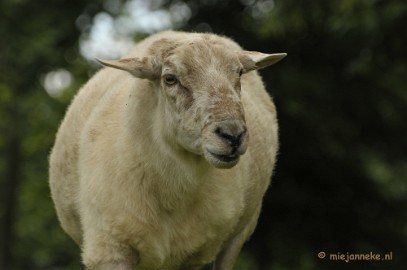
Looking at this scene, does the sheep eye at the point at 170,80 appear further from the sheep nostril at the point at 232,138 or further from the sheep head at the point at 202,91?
the sheep nostril at the point at 232,138

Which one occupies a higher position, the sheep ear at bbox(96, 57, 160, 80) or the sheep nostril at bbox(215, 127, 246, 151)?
the sheep ear at bbox(96, 57, 160, 80)

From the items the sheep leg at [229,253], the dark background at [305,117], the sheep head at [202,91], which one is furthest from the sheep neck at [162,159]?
the dark background at [305,117]

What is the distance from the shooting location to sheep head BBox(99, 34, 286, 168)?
7340mm

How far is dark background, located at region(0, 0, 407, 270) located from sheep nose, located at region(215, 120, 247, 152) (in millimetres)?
10058

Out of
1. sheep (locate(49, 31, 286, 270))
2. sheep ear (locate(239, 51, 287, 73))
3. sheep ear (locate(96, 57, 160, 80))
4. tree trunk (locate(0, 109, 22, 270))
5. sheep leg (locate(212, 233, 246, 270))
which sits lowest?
tree trunk (locate(0, 109, 22, 270))

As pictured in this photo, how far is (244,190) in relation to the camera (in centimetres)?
882

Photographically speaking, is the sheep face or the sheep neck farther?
the sheep neck

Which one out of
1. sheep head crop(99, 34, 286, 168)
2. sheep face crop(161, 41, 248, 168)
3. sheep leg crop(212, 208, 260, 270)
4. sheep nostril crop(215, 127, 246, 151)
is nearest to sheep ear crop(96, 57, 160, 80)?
sheep head crop(99, 34, 286, 168)

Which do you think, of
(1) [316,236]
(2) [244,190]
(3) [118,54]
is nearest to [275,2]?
(1) [316,236]

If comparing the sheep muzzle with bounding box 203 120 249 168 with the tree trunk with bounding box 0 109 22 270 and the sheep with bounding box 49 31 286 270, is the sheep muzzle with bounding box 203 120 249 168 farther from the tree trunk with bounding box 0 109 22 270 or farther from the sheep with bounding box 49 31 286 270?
the tree trunk with bounding box 0 109 22 270

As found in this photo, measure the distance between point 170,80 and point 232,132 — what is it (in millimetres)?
744

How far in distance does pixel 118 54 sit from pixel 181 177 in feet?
44.3

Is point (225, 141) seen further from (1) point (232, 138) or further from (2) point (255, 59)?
(2) point (255, 59)

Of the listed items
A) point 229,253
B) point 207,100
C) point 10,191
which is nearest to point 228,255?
point 229,253
